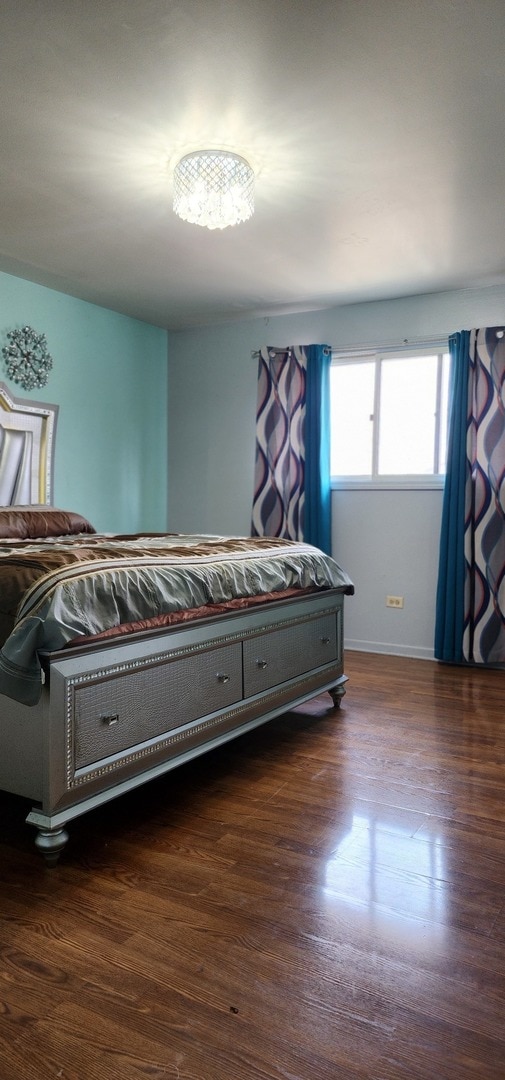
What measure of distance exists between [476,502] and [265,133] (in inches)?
101

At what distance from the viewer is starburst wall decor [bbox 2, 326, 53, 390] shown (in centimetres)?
409

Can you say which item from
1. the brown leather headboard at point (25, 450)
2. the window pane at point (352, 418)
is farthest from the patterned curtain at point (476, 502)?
the brown leather headboard at point (25, 450)

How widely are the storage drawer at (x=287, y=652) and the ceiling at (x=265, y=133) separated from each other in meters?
1.92

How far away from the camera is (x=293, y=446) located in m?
4.89

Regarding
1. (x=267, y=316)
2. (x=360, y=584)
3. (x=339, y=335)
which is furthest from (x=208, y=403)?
(x=360, y=584)

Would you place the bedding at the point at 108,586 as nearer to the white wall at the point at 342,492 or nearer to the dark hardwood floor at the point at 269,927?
the dark hardwood floor at the point at 269,927

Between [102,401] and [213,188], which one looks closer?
[213,188]

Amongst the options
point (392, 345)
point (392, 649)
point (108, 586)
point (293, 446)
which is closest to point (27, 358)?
point (293, 446)

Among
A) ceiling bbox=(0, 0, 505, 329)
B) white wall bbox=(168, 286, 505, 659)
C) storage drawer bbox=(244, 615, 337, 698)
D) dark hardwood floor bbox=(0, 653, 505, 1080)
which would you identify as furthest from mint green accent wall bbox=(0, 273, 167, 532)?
dark hardwood floor bbox=(0, 653, 505, 1080)

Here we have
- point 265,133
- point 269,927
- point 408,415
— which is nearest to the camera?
point 269,927

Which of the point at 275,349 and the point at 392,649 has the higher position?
the point at 275,349

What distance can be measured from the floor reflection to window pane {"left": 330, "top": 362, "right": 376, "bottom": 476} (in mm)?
3091

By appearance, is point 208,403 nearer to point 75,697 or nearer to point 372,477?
point 372,477

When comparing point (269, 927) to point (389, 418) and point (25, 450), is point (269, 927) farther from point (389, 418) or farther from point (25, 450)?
point (389, 418)
